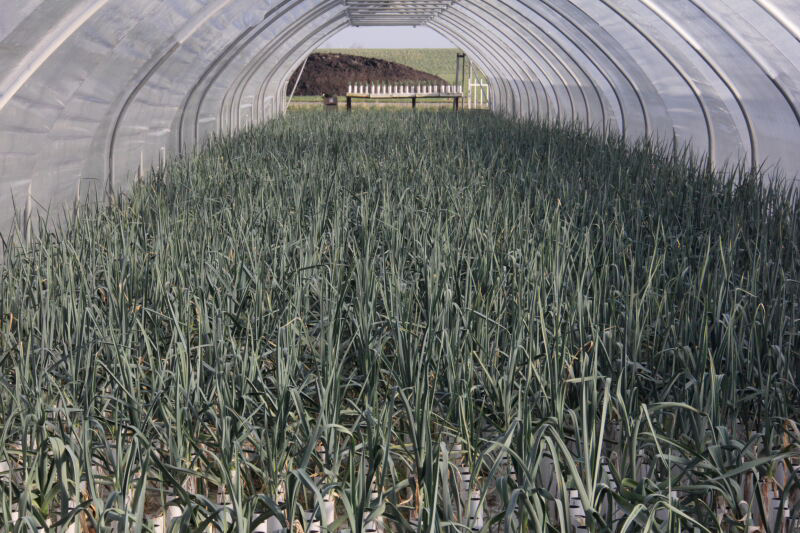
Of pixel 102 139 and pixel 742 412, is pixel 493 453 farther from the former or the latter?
pixel 102 139

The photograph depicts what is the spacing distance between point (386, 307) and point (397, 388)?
0.57 metres

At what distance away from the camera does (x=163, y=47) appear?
5234mm

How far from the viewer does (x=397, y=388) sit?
1.93m

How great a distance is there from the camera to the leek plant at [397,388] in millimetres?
1645

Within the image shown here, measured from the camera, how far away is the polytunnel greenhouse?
1.73 m

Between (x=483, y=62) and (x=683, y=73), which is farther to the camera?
(x=483, y=62)

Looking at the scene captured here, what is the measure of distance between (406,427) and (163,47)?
3.73 metres

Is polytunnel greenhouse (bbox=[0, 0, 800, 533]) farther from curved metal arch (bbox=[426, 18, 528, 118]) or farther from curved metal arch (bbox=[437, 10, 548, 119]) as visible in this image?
curved metal arch (bbox=[426, 18, 528, 118])

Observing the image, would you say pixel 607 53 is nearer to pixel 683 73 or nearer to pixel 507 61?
pixel 683 73

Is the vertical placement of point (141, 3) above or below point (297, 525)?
above

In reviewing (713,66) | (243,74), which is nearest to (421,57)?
(243,74)

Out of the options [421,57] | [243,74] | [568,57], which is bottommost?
[243,74]

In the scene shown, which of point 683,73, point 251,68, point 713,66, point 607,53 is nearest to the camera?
point 713,66

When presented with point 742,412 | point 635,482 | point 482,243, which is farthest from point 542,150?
point 635,482
